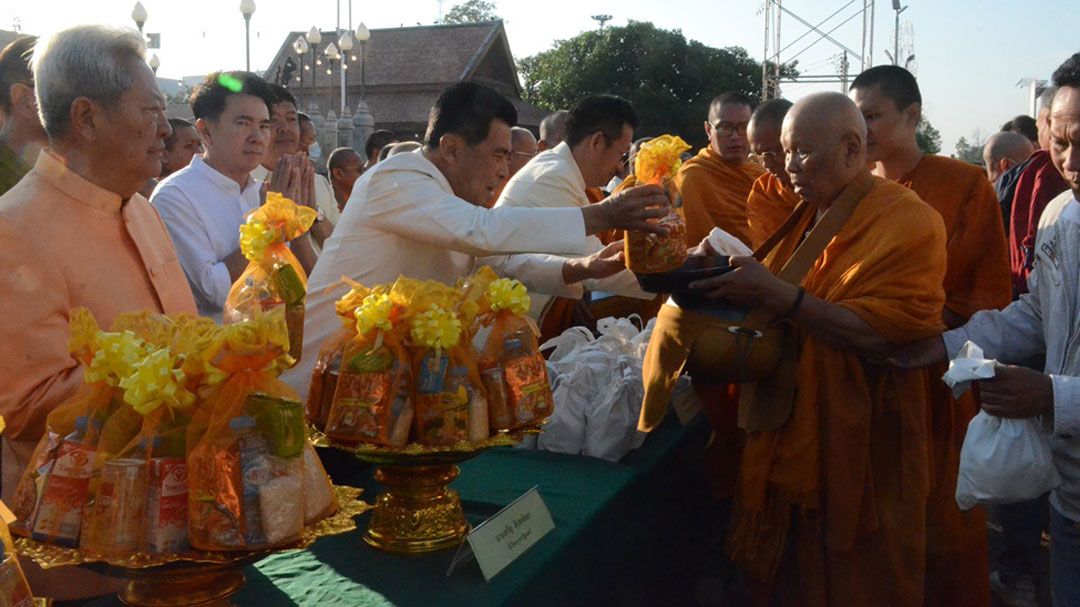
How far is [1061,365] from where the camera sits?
75.9 inches

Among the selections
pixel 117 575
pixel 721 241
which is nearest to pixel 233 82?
pixel 721 241

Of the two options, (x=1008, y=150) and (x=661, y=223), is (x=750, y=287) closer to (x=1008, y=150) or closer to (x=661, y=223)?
(x=661, y=223)

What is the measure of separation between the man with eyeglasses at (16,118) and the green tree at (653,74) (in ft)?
95.4

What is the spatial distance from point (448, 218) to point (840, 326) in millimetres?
1133

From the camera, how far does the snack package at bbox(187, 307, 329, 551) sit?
1.14 m

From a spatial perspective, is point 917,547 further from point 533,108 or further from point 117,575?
point 533,108

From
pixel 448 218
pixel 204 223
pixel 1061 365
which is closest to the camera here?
pixel 1061 365

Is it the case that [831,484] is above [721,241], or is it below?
below

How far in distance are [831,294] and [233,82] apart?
218 cm

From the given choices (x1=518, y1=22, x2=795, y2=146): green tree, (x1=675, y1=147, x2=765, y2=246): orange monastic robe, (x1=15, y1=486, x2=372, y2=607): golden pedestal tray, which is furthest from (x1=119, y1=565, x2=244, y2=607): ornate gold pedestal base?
(x1=518, y1=22, x2=795, y2=146): green tree

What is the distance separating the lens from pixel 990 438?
1.80 m

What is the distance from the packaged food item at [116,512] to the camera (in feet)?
3.71

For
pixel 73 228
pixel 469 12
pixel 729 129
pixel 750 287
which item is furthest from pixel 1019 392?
pixel 469 12

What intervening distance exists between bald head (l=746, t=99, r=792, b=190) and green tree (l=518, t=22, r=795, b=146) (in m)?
26.8
